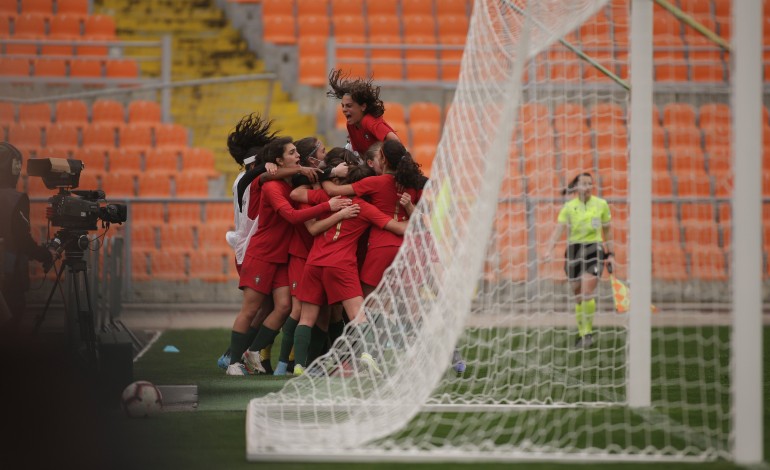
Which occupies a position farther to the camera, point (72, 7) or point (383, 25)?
point (72, 7)

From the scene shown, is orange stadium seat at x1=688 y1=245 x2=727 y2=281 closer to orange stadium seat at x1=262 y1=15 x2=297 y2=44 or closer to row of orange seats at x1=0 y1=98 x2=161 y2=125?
row of orange seats at x1=0 y1=98 x2=161 y2=125

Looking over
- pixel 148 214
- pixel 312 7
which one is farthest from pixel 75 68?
pixel 148 214

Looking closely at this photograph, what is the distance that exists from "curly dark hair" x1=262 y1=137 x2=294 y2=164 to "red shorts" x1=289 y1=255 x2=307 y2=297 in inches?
27.5

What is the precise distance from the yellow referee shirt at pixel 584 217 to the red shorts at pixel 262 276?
125 inches

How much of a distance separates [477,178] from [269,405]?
1.52 m

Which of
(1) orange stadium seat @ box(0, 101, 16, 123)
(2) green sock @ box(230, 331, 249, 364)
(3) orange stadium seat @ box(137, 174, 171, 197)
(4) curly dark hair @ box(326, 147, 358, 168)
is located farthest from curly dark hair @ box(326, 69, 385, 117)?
(1) orange stadium seat @ box(0, 101, 16, 123)

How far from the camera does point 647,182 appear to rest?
20.4 feet

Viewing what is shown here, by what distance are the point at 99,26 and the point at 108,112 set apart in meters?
2.98

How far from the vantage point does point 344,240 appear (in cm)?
782

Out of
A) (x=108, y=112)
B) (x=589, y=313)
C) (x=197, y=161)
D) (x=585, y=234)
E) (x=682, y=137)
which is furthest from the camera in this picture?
(x=108, y=112)

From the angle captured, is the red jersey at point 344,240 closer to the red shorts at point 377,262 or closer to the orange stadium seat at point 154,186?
the red shorts at point 377,262

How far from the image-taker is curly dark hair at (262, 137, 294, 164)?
8.06 m

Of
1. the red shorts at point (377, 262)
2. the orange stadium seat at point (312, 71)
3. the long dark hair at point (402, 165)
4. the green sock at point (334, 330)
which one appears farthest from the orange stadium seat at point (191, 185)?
the long dark hair at point (402, 165)

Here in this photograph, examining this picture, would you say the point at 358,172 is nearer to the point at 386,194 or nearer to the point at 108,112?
the point at 386,194
